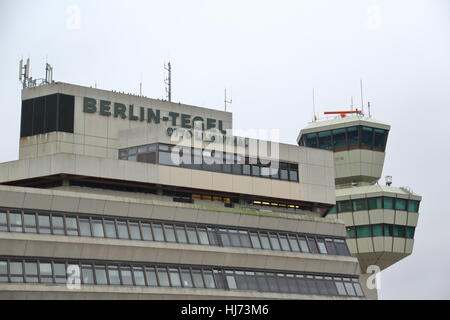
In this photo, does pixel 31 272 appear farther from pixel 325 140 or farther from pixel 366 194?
pixel 325 140

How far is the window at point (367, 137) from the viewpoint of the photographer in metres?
123

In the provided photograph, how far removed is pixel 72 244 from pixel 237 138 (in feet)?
65.7

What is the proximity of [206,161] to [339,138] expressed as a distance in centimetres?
4802

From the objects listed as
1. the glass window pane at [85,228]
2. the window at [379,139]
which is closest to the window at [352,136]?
the window at [379,139]

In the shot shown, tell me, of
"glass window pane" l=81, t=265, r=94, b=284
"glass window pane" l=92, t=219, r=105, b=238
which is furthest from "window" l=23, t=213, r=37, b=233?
"glass window pane" l=92, t=219, r=105, b=238

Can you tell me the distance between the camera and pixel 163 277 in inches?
2832

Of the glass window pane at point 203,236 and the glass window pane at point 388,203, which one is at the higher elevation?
the glass window pane at point 388,203

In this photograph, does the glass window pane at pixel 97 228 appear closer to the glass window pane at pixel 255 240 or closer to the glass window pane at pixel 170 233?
the glass window pane at pixel 170 233

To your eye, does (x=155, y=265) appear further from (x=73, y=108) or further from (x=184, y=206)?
(x=73, y=108)

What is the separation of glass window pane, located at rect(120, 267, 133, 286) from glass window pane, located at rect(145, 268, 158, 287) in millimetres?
1561

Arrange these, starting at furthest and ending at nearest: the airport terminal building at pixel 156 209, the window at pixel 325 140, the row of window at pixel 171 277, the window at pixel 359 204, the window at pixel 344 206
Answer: the window at pixel 325 140, the window at pixel 344 206, the window at pixel 359 204, the airport terminal building at pixel 156 209, the row of window at pixel 171 277

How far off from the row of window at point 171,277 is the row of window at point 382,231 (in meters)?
34.0

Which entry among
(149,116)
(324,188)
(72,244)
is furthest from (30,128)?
(324,188)

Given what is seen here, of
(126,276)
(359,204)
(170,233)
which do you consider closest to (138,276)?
(126,276)
